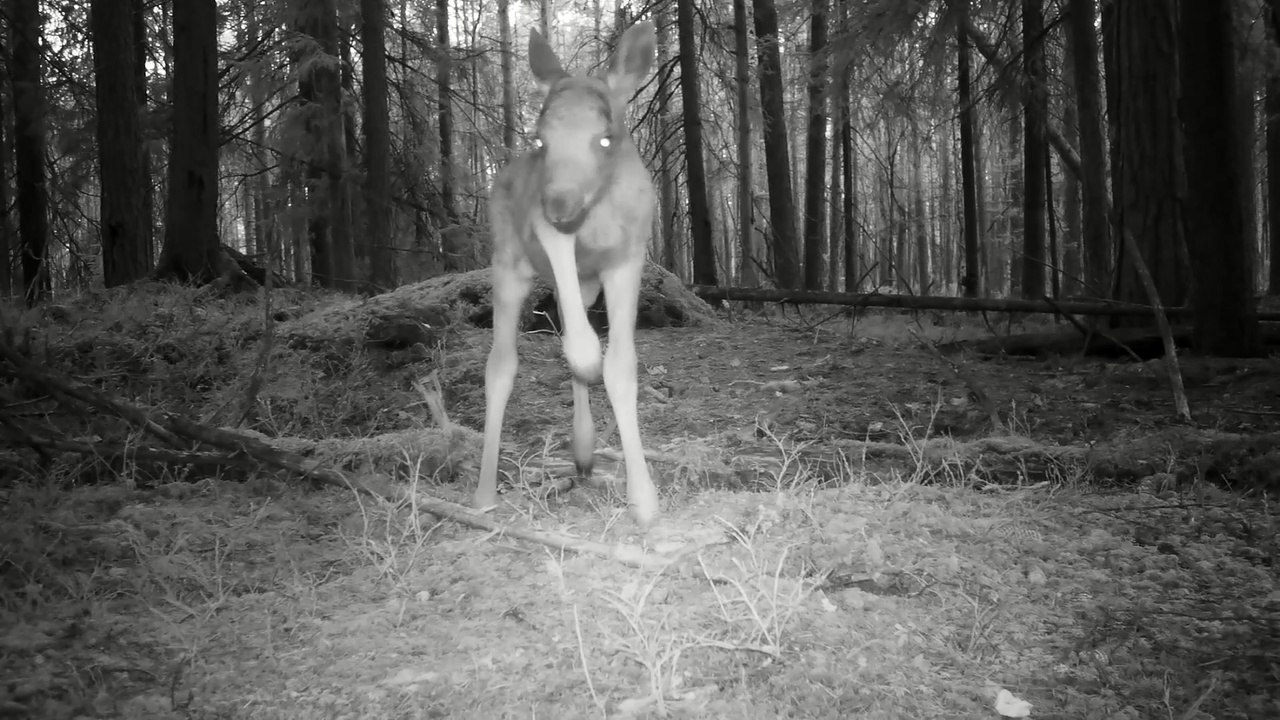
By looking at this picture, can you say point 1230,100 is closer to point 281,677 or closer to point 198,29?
point 281,677

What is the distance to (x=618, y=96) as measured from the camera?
2.43 m

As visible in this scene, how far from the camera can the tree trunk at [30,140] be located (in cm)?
914

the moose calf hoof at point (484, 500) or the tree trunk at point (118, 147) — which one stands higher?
the tree trunk at point (118, 147)

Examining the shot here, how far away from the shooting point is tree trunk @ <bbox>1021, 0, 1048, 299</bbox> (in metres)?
9.80

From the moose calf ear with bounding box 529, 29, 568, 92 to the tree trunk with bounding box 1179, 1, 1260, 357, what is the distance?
483 centimetres

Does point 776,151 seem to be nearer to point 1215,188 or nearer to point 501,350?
point 1215,188

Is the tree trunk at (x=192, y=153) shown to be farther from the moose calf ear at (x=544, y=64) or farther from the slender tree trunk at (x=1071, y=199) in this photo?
the slender tree trunk at (x=1071, y=199)

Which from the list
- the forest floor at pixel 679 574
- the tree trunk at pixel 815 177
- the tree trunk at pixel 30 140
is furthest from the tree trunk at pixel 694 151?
the tree trunk at pixel 30 140

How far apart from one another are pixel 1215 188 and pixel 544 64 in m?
4.91

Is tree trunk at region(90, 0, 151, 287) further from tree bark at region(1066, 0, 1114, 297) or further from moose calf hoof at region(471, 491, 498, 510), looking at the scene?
tree bark at region(1066, 0, 1114, 297)

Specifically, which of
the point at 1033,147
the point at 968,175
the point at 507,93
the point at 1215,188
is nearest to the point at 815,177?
the point at 968,175

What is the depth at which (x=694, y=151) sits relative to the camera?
10.3m

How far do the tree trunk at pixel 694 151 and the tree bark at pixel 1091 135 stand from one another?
4.06 meters

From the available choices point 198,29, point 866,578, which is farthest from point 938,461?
point 198,29
